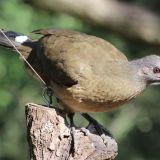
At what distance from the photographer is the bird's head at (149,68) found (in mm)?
5668

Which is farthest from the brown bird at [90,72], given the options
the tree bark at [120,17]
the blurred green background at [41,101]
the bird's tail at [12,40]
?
the blurred green background at [41,101]

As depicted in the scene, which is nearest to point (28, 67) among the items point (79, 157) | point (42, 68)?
point (42, 68)

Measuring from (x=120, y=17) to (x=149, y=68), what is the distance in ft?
8.09

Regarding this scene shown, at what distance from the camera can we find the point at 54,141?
4641 millimetres

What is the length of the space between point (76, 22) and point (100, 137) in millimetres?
3768

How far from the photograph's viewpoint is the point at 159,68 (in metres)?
5.71

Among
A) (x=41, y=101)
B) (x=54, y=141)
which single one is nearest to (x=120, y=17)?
(x=41, y=101)

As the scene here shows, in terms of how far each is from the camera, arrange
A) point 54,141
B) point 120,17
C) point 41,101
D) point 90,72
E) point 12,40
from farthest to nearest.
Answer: point 41,101 < point 120,17 < point 12,40 < point 90,72 < point 54,141

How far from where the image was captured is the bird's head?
5.67 metres

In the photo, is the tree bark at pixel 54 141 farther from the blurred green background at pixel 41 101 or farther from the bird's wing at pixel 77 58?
the blurred green background at pixel 41 101

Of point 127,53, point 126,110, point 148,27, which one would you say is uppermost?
point 148,27

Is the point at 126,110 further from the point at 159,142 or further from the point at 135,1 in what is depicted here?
the point at 135,1

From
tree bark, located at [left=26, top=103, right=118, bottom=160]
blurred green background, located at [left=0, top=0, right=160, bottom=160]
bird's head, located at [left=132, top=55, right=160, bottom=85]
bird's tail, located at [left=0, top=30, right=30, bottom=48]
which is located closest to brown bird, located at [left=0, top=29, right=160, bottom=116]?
bird's head, located at [left=132, top=55, right=160, bottom=85]

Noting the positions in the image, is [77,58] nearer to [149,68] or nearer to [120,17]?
[149,68]
